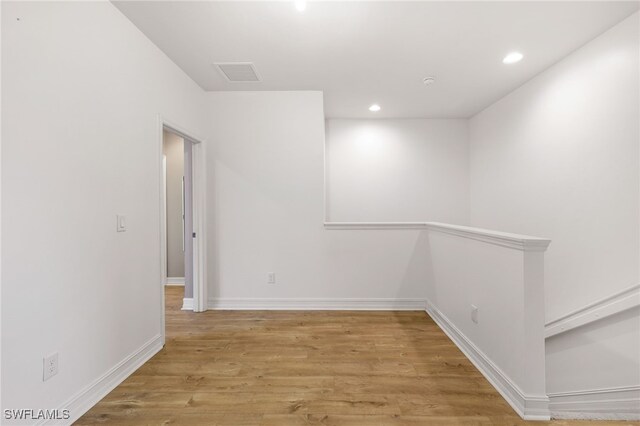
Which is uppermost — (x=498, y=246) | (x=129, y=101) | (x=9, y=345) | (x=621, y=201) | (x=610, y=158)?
(x=129, y=101)

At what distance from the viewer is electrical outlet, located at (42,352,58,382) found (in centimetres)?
150

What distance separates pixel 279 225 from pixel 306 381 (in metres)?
1.83

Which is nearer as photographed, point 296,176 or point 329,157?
point 296,176

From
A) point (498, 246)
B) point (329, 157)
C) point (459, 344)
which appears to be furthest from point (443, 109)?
point (459, 344)

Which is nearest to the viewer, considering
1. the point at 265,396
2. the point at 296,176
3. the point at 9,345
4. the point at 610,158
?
the point at 9,345

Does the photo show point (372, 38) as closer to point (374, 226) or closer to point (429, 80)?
point (429, 80)

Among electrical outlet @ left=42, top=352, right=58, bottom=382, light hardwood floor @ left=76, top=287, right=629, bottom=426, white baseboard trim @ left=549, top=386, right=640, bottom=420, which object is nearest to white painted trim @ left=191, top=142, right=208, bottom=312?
light hardwood floor @ left=76, top=287, right=629, bottom=426

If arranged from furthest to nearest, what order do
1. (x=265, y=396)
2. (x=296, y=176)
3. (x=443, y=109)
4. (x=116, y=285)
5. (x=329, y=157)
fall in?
(x=329, y=157), (x=443, y=109), (x=296, y=176), (x=116, y=285), (x=265, y=396)

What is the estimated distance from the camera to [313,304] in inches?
137

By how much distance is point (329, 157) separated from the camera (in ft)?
15.1

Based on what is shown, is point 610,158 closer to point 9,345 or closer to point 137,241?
point 137,241

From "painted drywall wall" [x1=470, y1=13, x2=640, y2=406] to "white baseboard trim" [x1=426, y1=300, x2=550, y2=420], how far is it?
1139 millimetres

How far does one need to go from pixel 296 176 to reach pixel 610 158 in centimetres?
286

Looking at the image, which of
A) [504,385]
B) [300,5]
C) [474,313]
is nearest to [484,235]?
[474,313]
